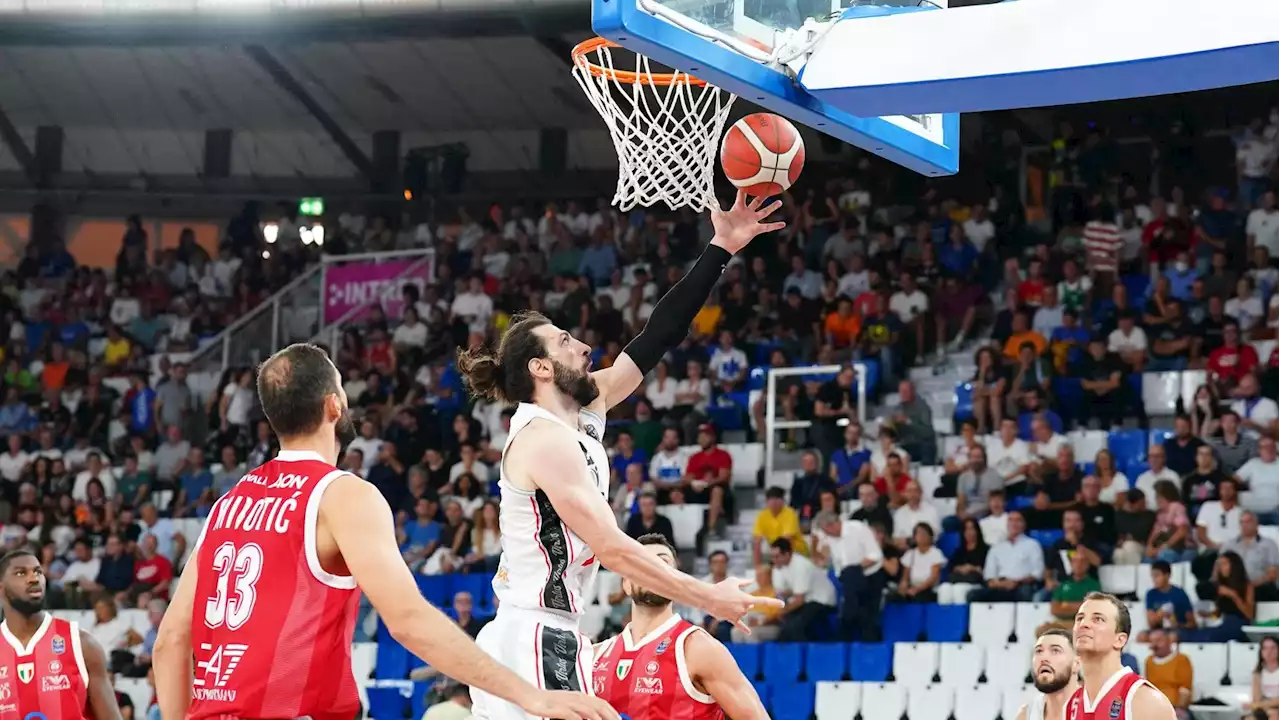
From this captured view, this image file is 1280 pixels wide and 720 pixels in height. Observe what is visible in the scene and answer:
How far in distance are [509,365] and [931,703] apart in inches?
263

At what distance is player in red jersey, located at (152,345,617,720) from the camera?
148 inches

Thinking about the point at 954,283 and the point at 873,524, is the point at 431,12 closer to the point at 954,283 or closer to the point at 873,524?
the point at 954,283

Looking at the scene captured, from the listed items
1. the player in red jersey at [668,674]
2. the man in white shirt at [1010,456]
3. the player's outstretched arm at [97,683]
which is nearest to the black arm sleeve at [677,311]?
the player in red jersey at [668,674]

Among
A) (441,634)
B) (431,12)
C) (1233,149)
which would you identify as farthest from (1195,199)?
(441,634)

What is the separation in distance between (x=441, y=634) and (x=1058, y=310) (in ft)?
37.0

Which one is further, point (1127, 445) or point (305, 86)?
point (305, 86)

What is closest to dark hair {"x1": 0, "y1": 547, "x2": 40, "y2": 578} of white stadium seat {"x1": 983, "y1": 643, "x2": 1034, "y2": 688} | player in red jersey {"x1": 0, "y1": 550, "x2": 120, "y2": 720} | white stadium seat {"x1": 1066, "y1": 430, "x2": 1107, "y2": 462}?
player in red jersey {"x1": 0, "y1": 550, "x2": 120, "y2": 720}

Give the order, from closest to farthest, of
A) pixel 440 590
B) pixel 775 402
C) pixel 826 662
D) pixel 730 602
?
pixel 730 602, pixel 826 662, pixel 440 590, pixel 775 402

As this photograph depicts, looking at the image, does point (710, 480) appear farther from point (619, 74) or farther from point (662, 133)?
point (662, 133)

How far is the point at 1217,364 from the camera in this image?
42.8 ft

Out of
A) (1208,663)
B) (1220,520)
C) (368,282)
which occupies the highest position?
(368,282)

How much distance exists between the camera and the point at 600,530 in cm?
471

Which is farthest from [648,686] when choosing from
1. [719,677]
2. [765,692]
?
[765,692]

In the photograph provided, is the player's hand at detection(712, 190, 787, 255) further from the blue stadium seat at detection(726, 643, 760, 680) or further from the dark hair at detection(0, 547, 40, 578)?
the blue stadium seat at detection(726, 643, 760, 680)
